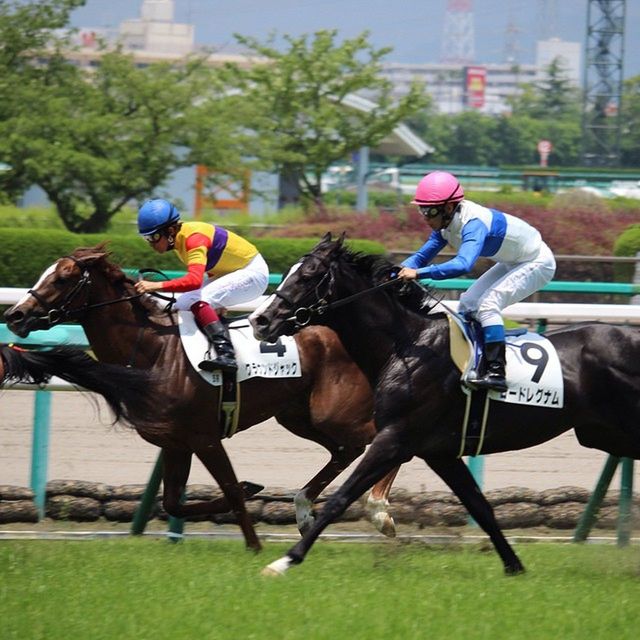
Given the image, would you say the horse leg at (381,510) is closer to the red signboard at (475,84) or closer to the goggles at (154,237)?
the goggles at (154,237)

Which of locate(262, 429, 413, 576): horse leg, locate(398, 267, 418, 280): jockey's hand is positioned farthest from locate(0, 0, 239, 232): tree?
locate(262, 429, 413, 576): horse leg

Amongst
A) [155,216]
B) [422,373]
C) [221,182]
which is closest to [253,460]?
[155,216]

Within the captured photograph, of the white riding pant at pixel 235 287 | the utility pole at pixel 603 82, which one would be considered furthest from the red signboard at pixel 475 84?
the white riding pant at pixel 235 287

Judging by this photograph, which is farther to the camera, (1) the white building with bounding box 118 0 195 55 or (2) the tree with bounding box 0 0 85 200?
(1) the white building with bounding box 118 0 195 55

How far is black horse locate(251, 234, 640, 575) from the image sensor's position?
561cm

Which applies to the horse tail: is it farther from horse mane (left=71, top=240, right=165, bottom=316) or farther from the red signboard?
the red signboard

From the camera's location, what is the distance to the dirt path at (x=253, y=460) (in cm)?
771

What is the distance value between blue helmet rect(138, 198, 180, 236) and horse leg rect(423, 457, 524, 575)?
173cm

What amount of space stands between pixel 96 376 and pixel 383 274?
1.49 metres

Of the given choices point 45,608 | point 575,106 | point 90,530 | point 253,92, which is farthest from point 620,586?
point 575,106

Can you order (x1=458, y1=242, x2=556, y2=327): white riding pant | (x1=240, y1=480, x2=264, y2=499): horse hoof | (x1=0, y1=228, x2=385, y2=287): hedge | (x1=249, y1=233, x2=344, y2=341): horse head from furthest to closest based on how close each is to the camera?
(x1=0, y1=228, x2=385, y2=287): hedge, (x1=240, y1=480, x2=264, y2=499): horse hoof, (x1=458, y1=242, x2=556, y2=327): white riding pant, (x1=249, y1=233, x2=344, y2=341): horse head

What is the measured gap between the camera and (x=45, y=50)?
22.6m

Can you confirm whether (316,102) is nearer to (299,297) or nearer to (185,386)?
(185,386)

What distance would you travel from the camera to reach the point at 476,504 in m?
5.75
